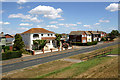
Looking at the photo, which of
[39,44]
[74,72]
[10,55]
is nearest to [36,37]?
[39,44]

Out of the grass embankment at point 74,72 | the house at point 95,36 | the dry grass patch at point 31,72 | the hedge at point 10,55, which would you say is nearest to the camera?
the grass embankment at point 74,72

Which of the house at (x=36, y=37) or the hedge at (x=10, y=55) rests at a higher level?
the house at (x=36, y=37)

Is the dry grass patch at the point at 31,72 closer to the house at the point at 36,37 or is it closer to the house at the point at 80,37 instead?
the house at the point at 36,37

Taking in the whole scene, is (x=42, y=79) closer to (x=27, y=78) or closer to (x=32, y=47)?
(x=27, y=78)

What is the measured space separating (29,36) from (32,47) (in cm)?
440

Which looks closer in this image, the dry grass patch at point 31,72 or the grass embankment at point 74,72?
the grass embankment at point 74,72

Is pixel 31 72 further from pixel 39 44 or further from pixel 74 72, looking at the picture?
pixel 39 44

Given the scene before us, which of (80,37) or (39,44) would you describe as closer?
(39,44)

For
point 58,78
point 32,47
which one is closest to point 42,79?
point 58,78

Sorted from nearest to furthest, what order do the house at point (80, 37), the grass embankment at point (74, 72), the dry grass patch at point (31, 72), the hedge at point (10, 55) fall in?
1. the grass embankment at point (74, 72)
2. the dry grass patch at point (31, 72)
3. the hedge at point (10, 55)
4. the house at point (80, 37)

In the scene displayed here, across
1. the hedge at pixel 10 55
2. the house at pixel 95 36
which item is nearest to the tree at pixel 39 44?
the hedge at pixel 10 55

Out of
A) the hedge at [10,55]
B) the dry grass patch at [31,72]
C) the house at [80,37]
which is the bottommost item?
the dry grass patch at [31,72]

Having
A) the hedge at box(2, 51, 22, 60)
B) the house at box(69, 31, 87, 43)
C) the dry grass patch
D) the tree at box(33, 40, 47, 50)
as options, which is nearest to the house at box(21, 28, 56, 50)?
the tree at box(33, 40, 47, 50)

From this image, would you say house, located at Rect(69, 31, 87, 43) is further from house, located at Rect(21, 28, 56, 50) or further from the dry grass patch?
the dry grass patch
